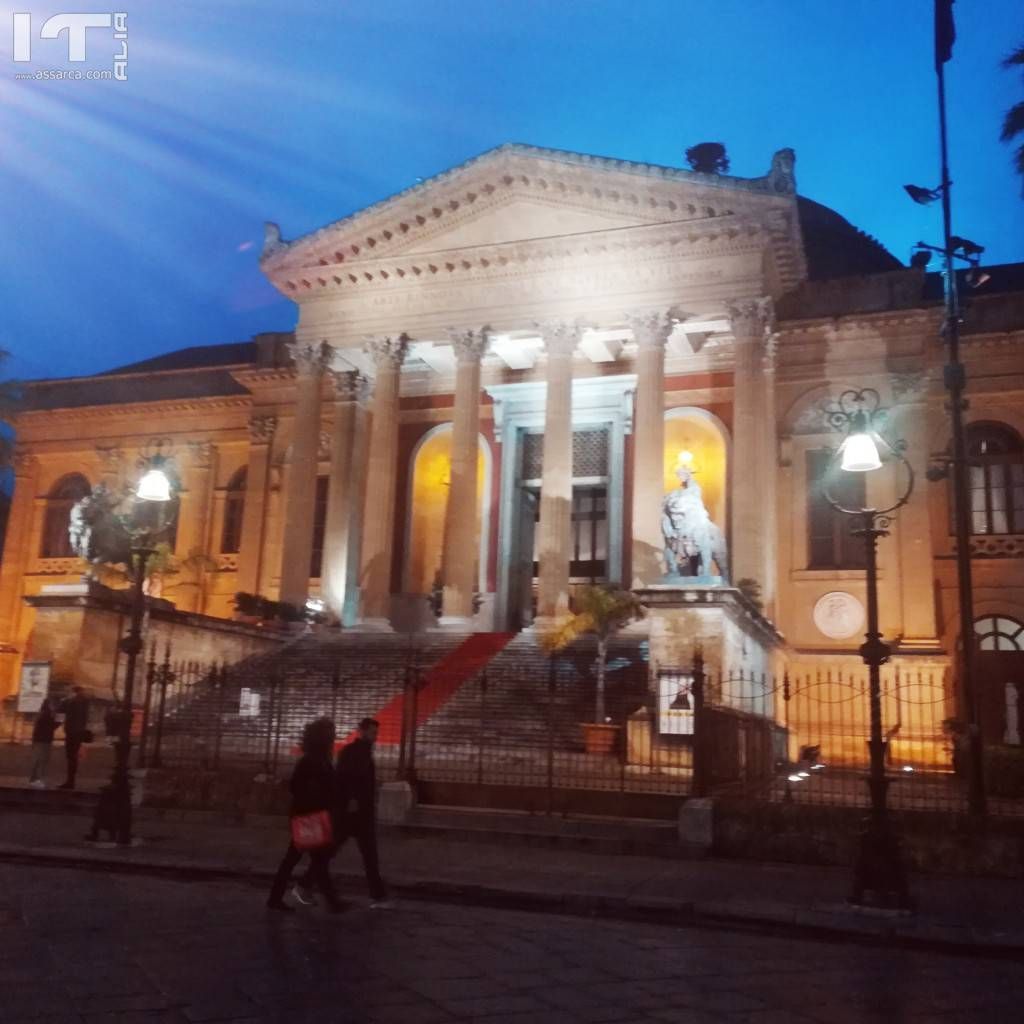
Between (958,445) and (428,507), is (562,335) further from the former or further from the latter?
(958,445)

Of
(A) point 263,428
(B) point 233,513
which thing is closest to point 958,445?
(A) point 263,428

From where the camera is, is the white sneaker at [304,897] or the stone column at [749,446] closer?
the white sneaker at [304,897]

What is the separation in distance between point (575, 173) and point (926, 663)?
14.4 metres

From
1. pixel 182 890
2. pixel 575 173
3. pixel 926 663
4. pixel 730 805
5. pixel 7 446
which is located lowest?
pixel 182 890

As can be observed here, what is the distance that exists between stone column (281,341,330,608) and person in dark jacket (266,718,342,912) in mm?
18609

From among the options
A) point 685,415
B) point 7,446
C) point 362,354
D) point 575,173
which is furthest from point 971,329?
point 7,446

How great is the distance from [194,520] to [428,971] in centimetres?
3043

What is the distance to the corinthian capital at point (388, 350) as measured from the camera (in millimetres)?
27484

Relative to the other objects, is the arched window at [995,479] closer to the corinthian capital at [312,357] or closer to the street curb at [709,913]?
the corinthian capital at [312,357]

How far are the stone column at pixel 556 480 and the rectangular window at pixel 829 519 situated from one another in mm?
6740

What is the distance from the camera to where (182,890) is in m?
9.17

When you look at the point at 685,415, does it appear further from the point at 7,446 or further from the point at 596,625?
the point at 7,446

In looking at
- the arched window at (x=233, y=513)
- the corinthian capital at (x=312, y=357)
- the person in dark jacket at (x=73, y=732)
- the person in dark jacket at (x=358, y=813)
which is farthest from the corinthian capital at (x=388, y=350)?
the person in dark jacket at (x=358, y=813)

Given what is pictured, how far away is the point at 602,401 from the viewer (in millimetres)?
29812
